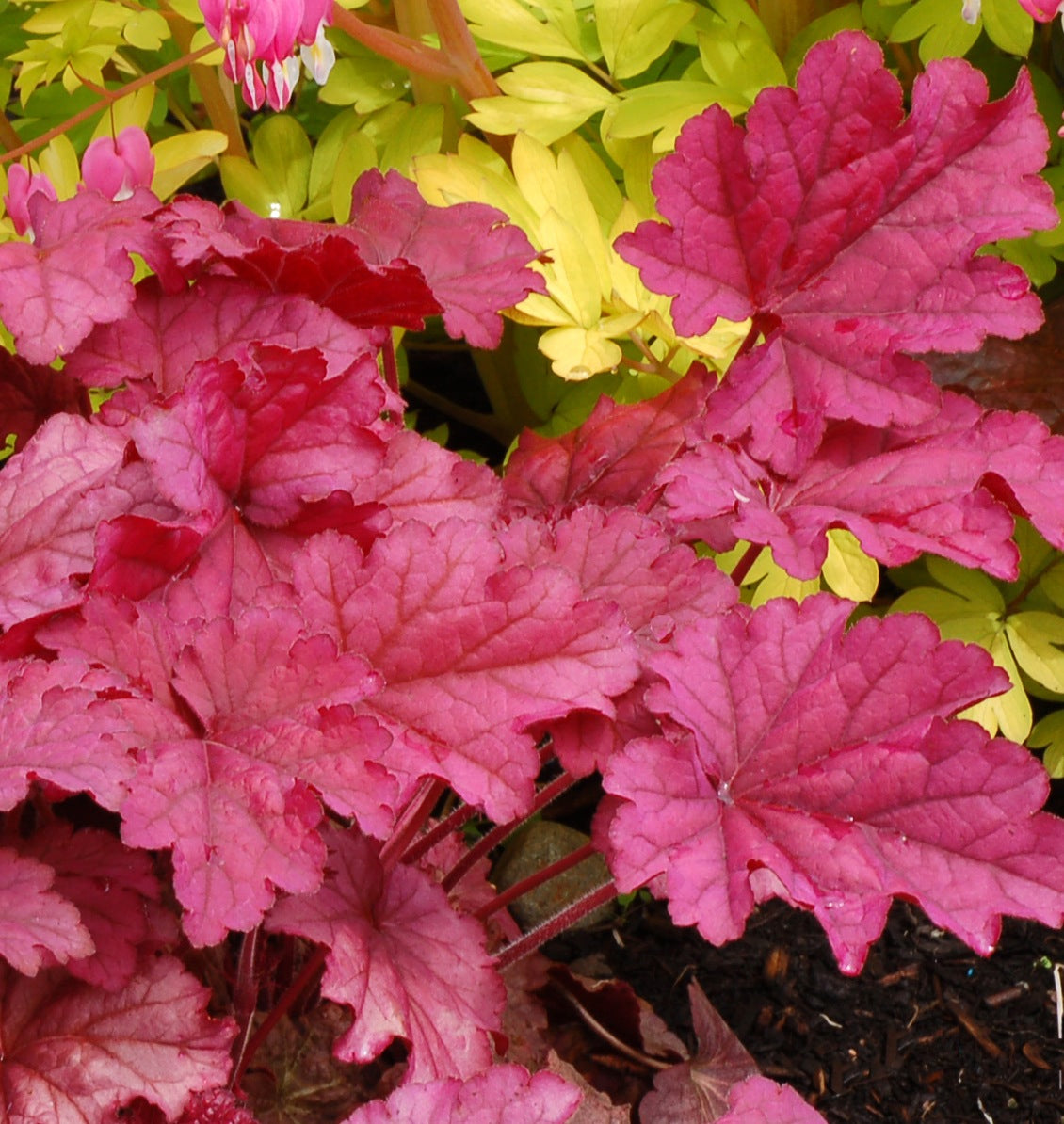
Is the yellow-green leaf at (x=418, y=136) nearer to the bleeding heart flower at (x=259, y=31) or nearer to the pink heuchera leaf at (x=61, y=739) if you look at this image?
the bleeding heart flower at (x=259, y=31)

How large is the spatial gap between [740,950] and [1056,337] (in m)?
0.84

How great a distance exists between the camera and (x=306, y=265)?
111 cm

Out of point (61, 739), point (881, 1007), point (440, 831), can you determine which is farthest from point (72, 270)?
point (881, 1007)

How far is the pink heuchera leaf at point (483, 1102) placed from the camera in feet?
2.72

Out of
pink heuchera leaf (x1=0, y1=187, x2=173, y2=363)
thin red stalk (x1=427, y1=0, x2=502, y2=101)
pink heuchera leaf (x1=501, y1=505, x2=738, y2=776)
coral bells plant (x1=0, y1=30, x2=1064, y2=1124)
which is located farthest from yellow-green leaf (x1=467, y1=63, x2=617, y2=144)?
pink heuchera leaf (x1=501, y1=505, x2=738, y2=776)

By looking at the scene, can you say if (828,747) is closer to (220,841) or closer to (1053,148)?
(220,841)

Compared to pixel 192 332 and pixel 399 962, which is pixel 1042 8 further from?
pixel 399 962

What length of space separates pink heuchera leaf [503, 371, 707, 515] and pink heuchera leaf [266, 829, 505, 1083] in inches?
14.8

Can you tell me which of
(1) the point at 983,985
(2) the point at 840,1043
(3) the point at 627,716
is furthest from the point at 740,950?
(3) the point at 627,716

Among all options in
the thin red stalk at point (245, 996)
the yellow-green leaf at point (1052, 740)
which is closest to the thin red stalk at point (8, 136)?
the thin red stalk at point (245, 996)

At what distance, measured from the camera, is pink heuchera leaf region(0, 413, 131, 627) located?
38.2 inches

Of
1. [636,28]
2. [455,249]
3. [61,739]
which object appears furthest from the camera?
[636,28]

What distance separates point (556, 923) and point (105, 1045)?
37 centimetres

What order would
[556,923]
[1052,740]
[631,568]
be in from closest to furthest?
[631,568] < [556,923] < [1052,740]
